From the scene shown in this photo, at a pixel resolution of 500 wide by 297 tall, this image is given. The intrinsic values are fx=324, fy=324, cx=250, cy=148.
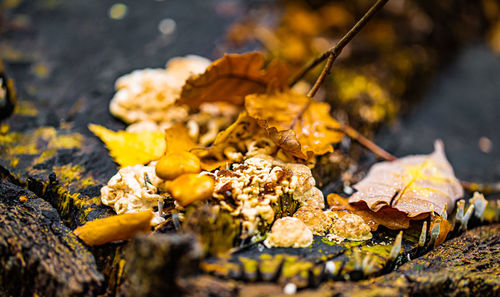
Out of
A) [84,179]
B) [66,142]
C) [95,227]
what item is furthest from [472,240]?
[66,142]

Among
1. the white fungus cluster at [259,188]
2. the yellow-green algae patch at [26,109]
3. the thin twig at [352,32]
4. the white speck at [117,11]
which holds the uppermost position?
the white speck at [117,11]

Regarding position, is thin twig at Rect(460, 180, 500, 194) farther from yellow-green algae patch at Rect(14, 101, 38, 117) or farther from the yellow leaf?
yellow-green algae patch at Rect(14, 101, 38, 117)

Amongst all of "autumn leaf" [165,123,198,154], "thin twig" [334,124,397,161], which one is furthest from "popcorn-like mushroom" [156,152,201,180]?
"thin twig" [334,124,397,161]

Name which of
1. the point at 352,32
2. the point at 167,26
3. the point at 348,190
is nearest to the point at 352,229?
the point at 348,190

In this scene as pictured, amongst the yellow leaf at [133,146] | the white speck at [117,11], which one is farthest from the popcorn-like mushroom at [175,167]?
the white speck at [117,11]

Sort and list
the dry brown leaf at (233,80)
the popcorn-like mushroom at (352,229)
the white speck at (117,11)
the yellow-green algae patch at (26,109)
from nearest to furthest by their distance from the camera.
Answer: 1. the popcorn-like mushroom at (352,229)
2. the dry brown leaf at (233,80)
3. the yellow-green algae patch at (26,109)
4. the white speck at (117,11)

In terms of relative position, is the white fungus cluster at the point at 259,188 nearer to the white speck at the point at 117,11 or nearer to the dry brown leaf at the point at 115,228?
the dry brown leaf at the point at 115,228
